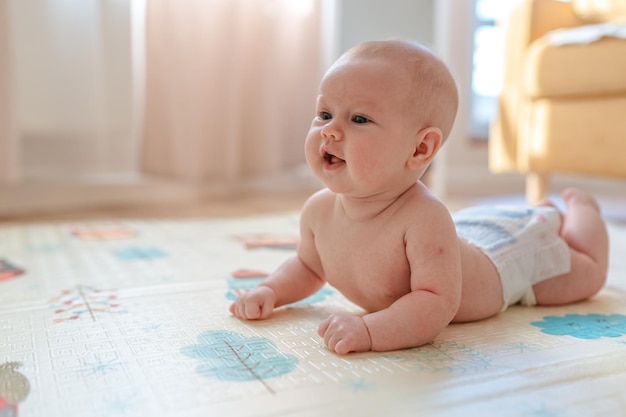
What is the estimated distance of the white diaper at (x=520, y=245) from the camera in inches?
29.3

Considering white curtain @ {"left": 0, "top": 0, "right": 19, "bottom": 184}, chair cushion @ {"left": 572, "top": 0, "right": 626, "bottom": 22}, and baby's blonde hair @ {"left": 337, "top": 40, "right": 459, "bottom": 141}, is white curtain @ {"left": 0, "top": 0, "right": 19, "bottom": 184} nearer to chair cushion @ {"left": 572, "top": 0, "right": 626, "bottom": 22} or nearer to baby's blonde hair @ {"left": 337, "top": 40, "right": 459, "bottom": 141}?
baby's blonde hair @ {"left": 337, "top": 40, "right": 459, "bottom": 141}

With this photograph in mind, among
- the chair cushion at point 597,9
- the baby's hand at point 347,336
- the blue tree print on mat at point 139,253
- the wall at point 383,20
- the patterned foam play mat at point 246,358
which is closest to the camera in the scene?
the patterned foam play mat at point 246,358

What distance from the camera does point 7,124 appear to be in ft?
5.12

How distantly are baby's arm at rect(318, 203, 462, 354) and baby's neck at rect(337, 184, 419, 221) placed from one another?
0.04m

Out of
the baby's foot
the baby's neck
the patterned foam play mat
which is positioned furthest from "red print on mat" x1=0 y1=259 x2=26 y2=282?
the baby's foot

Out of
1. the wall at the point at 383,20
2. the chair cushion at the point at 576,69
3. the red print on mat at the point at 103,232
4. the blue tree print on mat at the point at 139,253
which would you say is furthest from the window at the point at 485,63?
the blue tree print on mat at the point at 139,253

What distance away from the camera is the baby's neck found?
66 cm

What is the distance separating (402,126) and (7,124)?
4.14 feet

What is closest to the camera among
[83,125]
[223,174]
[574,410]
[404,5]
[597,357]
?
[574,410]

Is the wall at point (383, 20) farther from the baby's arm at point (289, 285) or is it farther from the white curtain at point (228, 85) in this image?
the baby's arm at point (289, 285)

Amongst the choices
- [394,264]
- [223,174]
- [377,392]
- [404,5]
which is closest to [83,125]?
[223,174]

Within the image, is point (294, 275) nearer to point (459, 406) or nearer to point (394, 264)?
point (394, 264)

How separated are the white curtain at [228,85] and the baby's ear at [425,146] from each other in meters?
1.37

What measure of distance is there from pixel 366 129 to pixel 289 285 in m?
0.22
